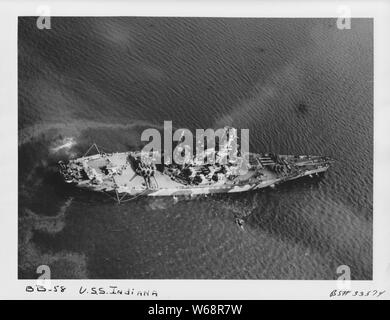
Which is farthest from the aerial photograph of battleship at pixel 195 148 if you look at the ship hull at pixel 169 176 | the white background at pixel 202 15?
the white background at pixel 202 15

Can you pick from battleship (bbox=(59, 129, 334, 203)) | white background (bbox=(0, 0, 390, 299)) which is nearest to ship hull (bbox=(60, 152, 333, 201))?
battleship (bbox=(59, 129, 334, 203))

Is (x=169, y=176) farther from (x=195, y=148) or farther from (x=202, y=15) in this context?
(x=202, y=15)

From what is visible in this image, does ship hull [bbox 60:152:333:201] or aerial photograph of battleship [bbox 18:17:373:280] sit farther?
ship hull [bbox 60:152:333:201]

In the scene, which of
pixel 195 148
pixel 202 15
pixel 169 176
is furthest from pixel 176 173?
pixel 202 15

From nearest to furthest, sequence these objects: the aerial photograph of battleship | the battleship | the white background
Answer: the white background < the aerial photograph of battleship < the battleship

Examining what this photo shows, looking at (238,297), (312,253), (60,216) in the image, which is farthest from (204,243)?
(60,216)

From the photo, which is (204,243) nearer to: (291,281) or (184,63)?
(291,281)

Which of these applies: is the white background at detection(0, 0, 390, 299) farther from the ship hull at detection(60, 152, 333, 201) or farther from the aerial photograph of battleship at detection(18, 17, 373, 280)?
the ship hull at detection(60, 152, 333, 201)
